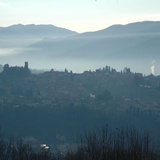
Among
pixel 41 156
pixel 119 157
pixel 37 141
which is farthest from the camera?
pixel 37 141

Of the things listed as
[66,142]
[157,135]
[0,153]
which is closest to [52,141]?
[66,142]

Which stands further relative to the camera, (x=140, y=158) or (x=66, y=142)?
(x=66, y=142)

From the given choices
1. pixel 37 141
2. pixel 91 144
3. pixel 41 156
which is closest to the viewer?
pixel 91 144

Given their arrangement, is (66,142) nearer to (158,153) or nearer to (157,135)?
(157,135)

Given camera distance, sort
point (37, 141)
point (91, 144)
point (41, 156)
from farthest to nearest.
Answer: point (37, 141)
point (41, 156)
point (91, 144)

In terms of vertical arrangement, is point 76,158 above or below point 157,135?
above

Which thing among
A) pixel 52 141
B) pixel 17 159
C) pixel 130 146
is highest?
pixel 130 146

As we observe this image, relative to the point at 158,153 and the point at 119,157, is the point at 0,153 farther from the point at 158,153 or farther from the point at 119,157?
the point at 158,153

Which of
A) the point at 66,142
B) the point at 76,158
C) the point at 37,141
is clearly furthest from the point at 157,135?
the point at 76,158

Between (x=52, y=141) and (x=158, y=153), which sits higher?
(x=158, y=153)
